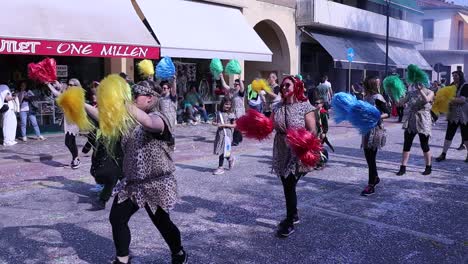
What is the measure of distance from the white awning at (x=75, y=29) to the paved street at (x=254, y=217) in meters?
2.79

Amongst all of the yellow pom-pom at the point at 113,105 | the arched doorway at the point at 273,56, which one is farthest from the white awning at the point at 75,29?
the arched doorway at the point at 273,56

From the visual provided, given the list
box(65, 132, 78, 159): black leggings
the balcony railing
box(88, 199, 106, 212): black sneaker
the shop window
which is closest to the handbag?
box(65, 132, 78, 159): black leggings

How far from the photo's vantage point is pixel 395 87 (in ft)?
23.8

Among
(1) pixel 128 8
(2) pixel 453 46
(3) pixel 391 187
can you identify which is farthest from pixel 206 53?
(2) pixel 453 46

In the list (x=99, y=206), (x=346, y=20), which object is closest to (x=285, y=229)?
(x=99, y=206)

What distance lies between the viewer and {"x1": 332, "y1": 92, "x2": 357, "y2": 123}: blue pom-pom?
5828mm

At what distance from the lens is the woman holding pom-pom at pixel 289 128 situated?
4711 mm

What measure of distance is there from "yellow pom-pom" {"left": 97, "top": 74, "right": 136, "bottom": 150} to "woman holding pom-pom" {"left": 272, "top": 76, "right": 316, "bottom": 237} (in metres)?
1.78

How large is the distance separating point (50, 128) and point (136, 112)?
421 inches

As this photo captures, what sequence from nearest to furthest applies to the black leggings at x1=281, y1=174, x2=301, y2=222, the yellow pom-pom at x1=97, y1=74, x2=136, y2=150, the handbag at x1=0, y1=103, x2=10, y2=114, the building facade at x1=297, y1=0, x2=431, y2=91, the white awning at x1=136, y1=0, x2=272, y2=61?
the yellow pom-pom at x1=97, y1=74, x2=136, y2=150 < the black leggings at x1=281, y1=174, x2=301, y2=222 < the handbag at x1=0, y1=103, x2=10, y2=114 < the white awning at x1=136, y1=0, x2=272, y2=61 < the building facade at x1=297, y1=0, x2=431, y2=91

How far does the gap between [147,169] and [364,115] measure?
315 centimetres

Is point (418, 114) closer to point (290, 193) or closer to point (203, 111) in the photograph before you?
point (290, 193)

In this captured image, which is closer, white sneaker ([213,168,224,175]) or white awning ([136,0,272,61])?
white sneaker ([213,168,224,175])

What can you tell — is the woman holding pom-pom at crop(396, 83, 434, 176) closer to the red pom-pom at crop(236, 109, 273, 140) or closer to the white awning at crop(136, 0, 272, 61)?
the red pom-pom at crop(236, 109, 273, 140)
